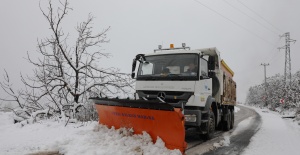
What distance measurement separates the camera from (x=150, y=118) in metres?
5.58

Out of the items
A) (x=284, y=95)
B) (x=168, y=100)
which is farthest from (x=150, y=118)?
(x=284, y=95)

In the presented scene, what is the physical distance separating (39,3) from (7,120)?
4.24 metres

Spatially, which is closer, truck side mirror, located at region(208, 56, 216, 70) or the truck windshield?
the truck windshield

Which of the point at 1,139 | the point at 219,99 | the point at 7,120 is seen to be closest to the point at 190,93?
the point at 219,99

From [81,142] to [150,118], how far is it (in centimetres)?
162

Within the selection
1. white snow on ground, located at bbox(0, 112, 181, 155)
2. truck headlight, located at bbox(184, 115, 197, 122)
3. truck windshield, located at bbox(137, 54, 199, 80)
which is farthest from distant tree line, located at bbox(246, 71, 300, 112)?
white snow on ground, located at bbox(0, 112, 181, 155)

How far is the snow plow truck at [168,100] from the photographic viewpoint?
5.26m

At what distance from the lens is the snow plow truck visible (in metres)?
5.26

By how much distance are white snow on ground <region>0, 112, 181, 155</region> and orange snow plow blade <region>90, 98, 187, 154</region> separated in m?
0.16

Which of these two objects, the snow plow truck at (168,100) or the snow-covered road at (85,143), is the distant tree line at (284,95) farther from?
the snow plow truck at (168,100)

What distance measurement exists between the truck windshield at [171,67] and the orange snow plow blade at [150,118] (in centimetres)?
153

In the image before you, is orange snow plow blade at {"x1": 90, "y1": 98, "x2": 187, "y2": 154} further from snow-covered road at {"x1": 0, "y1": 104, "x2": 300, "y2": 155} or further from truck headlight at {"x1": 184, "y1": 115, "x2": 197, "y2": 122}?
truck headlight at {"x1": 184, "y1": 115, "x2": 197, "y2": 122}

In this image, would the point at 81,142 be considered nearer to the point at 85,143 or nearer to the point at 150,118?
the point at 85,143

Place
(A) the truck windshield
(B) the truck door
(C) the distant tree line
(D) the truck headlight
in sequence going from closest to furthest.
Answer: (D) the truck headlight < (B) the truck door < (A) the truck windshield < (C) the distant tree line
